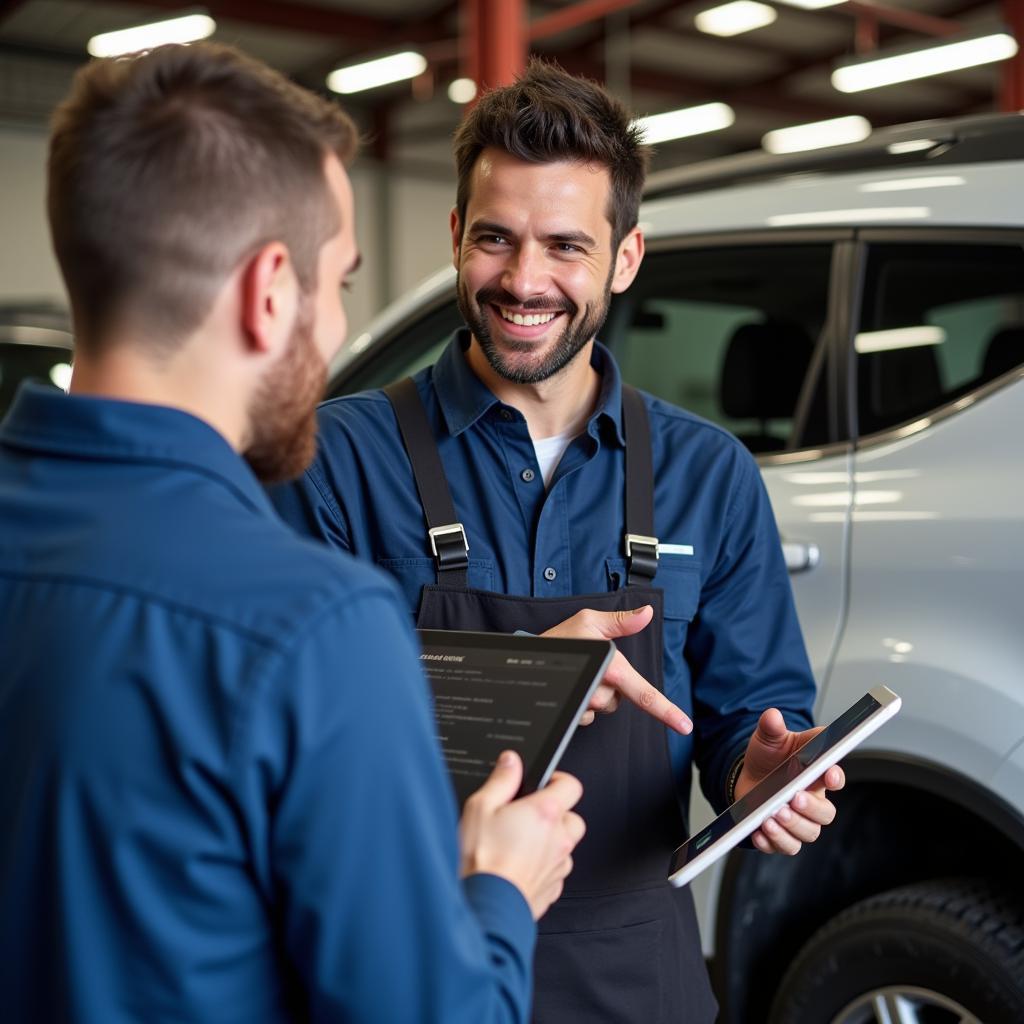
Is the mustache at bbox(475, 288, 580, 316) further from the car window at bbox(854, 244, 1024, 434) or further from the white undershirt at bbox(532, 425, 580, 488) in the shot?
the car window at bbox(854, 244, 1024, 434)

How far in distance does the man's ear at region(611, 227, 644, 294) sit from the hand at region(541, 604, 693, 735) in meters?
0.68

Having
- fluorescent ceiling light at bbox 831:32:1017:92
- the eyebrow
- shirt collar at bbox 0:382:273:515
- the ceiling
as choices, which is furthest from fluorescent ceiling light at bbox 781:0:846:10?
shirt collar at bbox 0:382:273:515

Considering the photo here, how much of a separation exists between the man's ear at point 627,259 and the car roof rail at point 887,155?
63cm

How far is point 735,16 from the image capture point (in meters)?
12.5

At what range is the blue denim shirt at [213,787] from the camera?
930mm

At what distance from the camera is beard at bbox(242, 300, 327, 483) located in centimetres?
109

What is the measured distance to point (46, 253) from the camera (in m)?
15.0

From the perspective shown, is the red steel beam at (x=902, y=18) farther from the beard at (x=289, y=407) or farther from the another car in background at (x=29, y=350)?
the beard at (x=289, y=407)

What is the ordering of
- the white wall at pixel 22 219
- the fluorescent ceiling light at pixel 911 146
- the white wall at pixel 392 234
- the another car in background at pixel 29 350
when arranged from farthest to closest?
the white wall at pixel 392 234 < the white wall at pixel 22 219 < the another car in background at pixel 29 350 < the fluorescent ceiling light at pixel 911 146

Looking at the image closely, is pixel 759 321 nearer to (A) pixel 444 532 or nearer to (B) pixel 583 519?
(B) pixel 583 519

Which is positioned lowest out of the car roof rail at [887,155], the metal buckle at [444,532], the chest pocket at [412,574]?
the chest pocket at [412,574]

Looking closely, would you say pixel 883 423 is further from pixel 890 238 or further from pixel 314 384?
pixel 314 384

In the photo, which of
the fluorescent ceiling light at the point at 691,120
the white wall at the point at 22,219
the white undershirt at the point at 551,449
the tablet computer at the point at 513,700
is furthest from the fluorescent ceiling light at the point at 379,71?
the tablet computer at the point at 513,700

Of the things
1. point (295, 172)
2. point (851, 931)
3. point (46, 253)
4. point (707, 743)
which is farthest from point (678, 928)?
point (46, 253)
